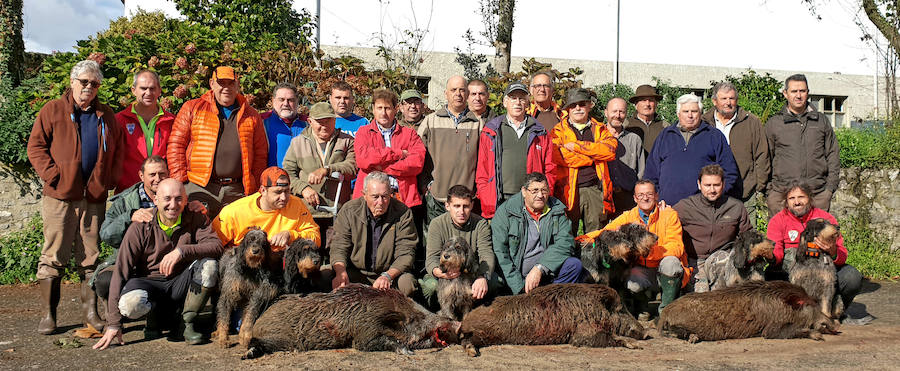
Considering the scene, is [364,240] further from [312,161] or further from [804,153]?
[804,153]

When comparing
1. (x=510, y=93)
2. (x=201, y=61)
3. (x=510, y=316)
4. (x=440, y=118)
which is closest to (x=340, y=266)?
(x=510, y=316)

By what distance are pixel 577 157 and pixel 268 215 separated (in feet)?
9.45

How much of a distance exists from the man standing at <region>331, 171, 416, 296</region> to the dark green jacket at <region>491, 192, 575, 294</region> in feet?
2.47

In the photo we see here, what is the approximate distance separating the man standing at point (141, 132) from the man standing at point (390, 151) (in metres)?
1.74

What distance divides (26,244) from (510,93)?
5.93 m

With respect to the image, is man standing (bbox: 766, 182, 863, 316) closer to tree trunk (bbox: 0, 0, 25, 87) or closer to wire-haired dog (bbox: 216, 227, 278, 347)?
wire-haired dog (bbox: 216, 227, 278, 347)

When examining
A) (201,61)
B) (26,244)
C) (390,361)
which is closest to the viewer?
(390,361)

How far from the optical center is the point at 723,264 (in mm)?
5727

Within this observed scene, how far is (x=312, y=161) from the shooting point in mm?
6086

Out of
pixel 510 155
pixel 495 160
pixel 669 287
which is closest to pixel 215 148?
pixel 495 160

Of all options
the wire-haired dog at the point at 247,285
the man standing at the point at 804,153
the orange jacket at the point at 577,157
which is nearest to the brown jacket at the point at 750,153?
the man standing at the point at 804,153

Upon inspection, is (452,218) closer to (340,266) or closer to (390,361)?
(340,266)

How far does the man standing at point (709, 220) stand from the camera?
5.93 metres

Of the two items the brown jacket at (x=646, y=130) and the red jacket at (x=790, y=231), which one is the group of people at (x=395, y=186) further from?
the brown jacket at (x=646, y=130)
